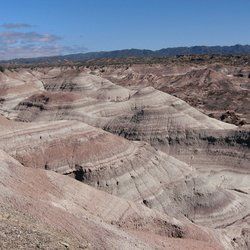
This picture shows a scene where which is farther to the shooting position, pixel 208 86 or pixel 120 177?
pixel 208 86

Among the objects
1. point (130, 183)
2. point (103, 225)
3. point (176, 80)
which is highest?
point (103, 225)

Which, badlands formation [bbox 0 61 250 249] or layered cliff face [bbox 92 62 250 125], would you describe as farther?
layered cliff face [bbox 92 62 250 125]

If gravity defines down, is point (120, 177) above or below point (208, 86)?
above

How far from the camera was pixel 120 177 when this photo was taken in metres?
36.4

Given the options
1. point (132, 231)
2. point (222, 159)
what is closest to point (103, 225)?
point (132, 231)

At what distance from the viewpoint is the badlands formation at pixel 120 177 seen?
23.8 metres

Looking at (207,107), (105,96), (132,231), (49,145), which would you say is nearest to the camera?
(132,231)

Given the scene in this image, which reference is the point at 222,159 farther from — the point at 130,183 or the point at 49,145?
the point at 49,145

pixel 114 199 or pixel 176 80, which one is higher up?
pixel 114 199

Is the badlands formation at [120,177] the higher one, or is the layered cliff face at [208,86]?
the badlands formation at [120,177]

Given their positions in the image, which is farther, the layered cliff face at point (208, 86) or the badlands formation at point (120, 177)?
the layered cliff face at point (208, 86)

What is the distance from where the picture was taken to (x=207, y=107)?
89.5 meters

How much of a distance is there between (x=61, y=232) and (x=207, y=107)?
69045 mm

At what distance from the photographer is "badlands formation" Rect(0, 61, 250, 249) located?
23797 mm
